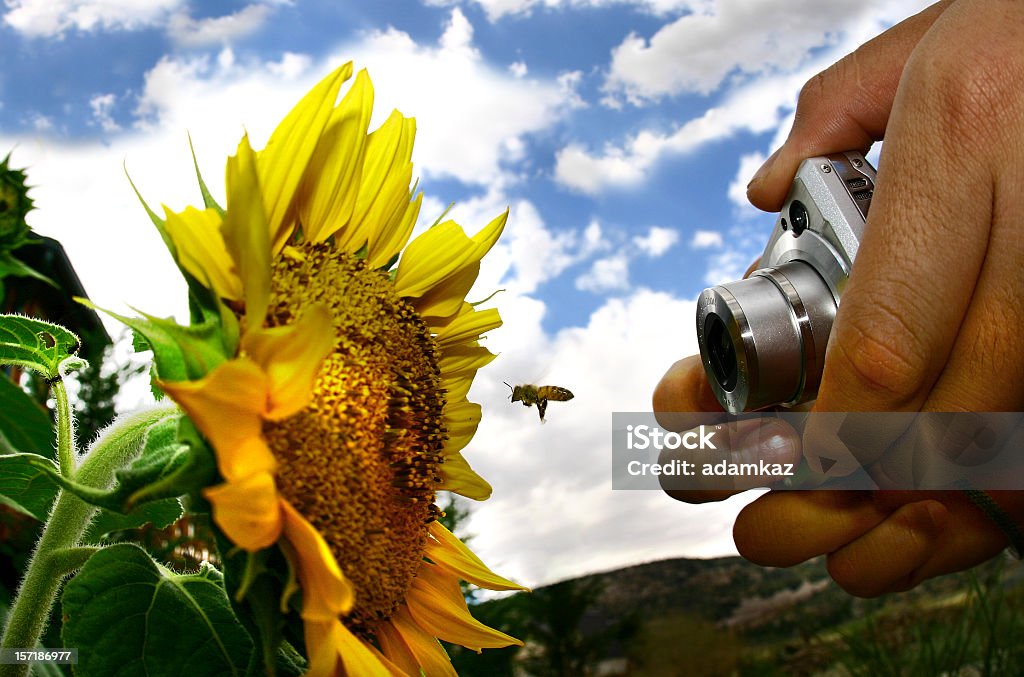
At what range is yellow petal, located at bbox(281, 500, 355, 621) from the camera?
0.28 meters

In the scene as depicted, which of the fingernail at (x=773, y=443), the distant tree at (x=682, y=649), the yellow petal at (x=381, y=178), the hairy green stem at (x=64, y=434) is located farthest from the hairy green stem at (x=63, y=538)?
the distant tree at (x=682, y=649)

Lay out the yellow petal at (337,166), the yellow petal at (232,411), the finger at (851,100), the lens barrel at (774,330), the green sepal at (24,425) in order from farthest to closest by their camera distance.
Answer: the finger at (851,100), the lens barrel at (774,330), the green sepal at (24,425), the yellow petal at (337,166), the yellow petal at (232,411)

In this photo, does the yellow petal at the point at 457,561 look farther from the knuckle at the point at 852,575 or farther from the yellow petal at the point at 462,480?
the knuckle at the point at 852,575

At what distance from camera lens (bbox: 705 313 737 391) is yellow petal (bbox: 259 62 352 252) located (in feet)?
1.41

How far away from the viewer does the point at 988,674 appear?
6.09 feet

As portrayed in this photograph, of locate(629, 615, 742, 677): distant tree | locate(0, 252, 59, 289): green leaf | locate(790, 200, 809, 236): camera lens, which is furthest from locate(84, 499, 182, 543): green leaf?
locate(629, 615, 742, 677): distant tree

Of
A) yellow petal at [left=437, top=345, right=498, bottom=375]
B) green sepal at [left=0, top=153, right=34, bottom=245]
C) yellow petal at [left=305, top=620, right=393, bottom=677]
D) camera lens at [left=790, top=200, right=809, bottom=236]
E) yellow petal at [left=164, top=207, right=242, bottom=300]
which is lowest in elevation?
yellow petal at [left=305, top=620, right=393, bottom=677]

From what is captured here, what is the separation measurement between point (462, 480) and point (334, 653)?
0.19 meters

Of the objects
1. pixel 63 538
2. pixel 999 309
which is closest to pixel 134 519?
pixel 63 538

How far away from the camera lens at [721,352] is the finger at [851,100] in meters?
0.19

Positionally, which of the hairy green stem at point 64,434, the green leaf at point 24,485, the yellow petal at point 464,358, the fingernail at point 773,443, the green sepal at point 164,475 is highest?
the fingernail at point 773,443

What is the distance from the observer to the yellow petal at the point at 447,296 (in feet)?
1.50

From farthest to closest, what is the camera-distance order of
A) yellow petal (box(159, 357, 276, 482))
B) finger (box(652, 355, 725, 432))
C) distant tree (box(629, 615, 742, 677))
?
distant tree (box(629, 615, 742, 677))
finger (box(652, 355, 725, 432))
yellow petal (box(159, 357, 276, 482))

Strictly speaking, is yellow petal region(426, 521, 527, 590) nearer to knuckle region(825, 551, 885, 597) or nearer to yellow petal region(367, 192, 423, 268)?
yellow petal region(367, 192, 423, 268)
